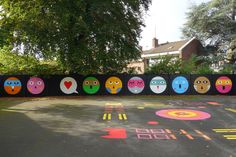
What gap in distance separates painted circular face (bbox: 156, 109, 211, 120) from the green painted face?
27.9 feet

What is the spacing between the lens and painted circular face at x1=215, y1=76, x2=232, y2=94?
909 inches

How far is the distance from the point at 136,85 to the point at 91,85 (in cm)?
350

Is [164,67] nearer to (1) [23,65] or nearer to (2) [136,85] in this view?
(2) [136,85]

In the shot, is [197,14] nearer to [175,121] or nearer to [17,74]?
[17,74]

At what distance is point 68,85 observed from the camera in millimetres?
21750

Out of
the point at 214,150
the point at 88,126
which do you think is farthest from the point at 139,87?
the point at 214,150

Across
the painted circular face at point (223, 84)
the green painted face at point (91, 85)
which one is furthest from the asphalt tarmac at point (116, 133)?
the painted circular face at point (223, 84)

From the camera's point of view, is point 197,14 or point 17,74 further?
point 197,14

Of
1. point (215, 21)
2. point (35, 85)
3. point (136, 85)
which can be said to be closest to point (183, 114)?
point (136, 85)

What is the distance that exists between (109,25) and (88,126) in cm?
1254

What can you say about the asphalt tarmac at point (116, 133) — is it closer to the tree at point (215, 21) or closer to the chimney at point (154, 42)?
the tree at point (215, 21)

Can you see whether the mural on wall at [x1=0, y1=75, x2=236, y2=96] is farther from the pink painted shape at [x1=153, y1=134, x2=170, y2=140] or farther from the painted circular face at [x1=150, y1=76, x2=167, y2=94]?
the pink painted shape at [x1=153, y1=134, x2=170, y2=140]

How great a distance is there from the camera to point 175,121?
11562 mm

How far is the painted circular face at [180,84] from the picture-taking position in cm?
2262
